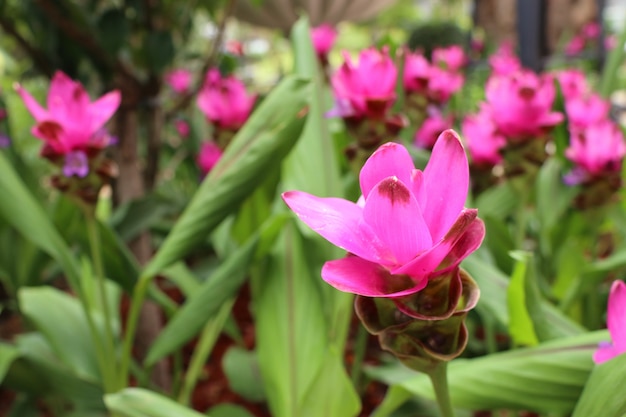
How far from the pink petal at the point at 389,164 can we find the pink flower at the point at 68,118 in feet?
1.80

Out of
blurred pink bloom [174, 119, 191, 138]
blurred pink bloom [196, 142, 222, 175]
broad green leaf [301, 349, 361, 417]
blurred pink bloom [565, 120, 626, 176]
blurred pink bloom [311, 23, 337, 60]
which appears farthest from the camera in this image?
blurred pink bloom [174, 119, 191, 138]

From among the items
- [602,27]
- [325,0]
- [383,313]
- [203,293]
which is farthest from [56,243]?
[325,0]

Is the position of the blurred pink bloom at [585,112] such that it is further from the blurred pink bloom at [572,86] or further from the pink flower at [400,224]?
the pink flower at [400,224]

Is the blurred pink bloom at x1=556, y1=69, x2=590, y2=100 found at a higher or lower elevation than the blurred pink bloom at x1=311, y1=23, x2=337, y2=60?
lower

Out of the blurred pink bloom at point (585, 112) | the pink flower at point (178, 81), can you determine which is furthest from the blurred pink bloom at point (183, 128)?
the blurred pink bloom at point (585, 112)

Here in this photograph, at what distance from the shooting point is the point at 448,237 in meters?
0.33

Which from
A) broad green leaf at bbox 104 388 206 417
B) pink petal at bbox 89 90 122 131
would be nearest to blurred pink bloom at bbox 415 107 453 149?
pink petal at bbox 89 90 122 131

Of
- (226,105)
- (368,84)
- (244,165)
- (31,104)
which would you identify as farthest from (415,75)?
(31,104)

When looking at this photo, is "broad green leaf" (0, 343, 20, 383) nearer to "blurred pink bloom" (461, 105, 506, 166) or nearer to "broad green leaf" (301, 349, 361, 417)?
"broad green leaf" (301, 349, 361, 417)

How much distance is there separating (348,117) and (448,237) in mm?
523

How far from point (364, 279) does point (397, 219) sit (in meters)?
0.05

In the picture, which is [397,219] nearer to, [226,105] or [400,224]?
[400,224]

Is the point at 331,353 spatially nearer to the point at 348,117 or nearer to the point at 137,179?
the point at 348,117

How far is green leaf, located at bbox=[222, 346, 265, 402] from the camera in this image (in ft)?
3.42
